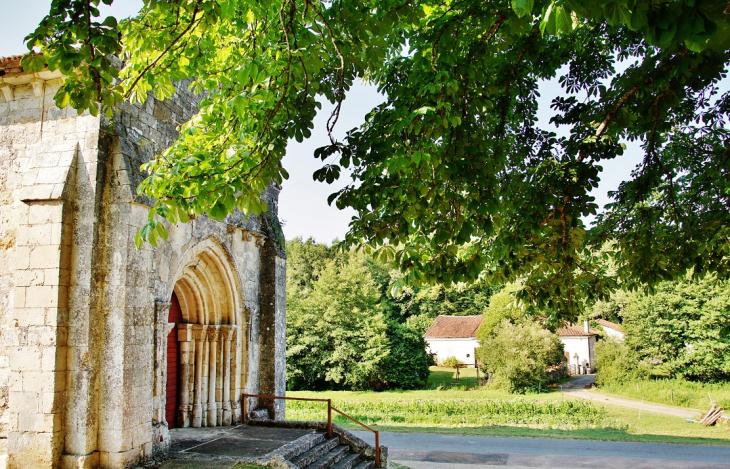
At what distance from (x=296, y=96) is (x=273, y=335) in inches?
315

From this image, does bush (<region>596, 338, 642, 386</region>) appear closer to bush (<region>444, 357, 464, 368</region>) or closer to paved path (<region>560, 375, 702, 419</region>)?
paved path (<region>560, 375, 702, 419</region>)

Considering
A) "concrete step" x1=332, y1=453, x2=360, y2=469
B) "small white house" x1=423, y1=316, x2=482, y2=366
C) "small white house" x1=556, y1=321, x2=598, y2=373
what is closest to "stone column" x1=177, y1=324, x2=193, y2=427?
"concrete step" x1=332, y1=453, x2=360, y2=469

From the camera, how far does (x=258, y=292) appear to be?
11914 millimetres

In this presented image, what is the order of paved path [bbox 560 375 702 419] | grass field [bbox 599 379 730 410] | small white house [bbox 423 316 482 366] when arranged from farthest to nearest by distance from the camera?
small white house [bbox 423 316 482 366] → grass field [bbox 599 379 730 410] → paved path [bbox 560 375 702 419]

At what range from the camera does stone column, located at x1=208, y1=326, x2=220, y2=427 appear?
10289mm

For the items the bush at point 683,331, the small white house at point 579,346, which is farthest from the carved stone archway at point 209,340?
the small white house at point 579,346

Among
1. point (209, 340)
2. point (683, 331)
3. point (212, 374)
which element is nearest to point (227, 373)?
point (212, 374)

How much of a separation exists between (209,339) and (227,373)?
2.66 ft

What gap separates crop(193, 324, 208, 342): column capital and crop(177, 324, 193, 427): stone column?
9 cm

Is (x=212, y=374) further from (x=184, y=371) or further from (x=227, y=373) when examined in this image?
(x=184, y=371)

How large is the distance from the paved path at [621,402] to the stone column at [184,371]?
21.0m

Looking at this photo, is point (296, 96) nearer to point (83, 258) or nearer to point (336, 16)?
point (336, 16)

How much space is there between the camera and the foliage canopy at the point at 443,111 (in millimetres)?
4172

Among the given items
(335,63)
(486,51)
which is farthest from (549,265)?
(335,63)
